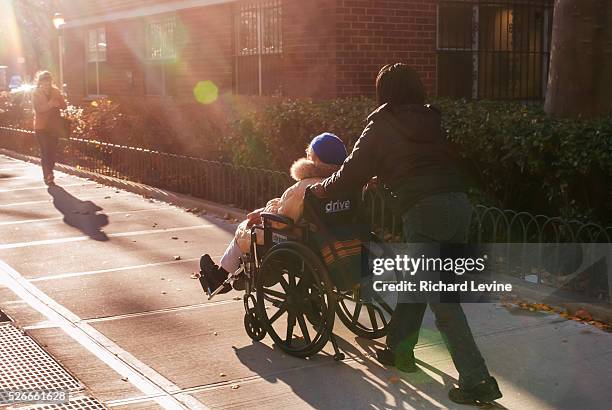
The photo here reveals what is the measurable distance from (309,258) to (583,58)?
533cm

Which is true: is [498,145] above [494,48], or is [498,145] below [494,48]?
below

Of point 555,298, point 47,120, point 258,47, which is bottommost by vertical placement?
point 555,298

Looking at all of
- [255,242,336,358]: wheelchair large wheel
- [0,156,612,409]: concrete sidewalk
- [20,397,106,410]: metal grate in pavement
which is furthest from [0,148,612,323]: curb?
[20,397,106,410]: metal grate in pavement

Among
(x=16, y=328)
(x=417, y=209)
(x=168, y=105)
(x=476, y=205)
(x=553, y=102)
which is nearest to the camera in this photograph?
(x=417, y=209)

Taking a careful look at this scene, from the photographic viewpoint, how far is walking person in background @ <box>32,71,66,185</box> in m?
15.2

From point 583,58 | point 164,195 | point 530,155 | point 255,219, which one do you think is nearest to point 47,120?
point 164,195

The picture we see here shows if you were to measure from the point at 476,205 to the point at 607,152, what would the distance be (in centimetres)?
150

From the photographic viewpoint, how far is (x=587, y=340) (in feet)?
20.4

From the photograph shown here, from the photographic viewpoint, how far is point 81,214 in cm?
1191

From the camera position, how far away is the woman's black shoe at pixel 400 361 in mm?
5617

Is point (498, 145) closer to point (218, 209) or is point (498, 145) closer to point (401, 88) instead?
point (401, 88)

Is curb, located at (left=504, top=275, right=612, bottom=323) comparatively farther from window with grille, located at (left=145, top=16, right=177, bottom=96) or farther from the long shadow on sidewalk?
window with grille, located at (left=145, top=16, right=177, bottom=96)

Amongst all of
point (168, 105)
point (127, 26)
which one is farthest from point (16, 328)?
point (127, 26)

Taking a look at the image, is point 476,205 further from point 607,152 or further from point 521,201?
point 607,152
